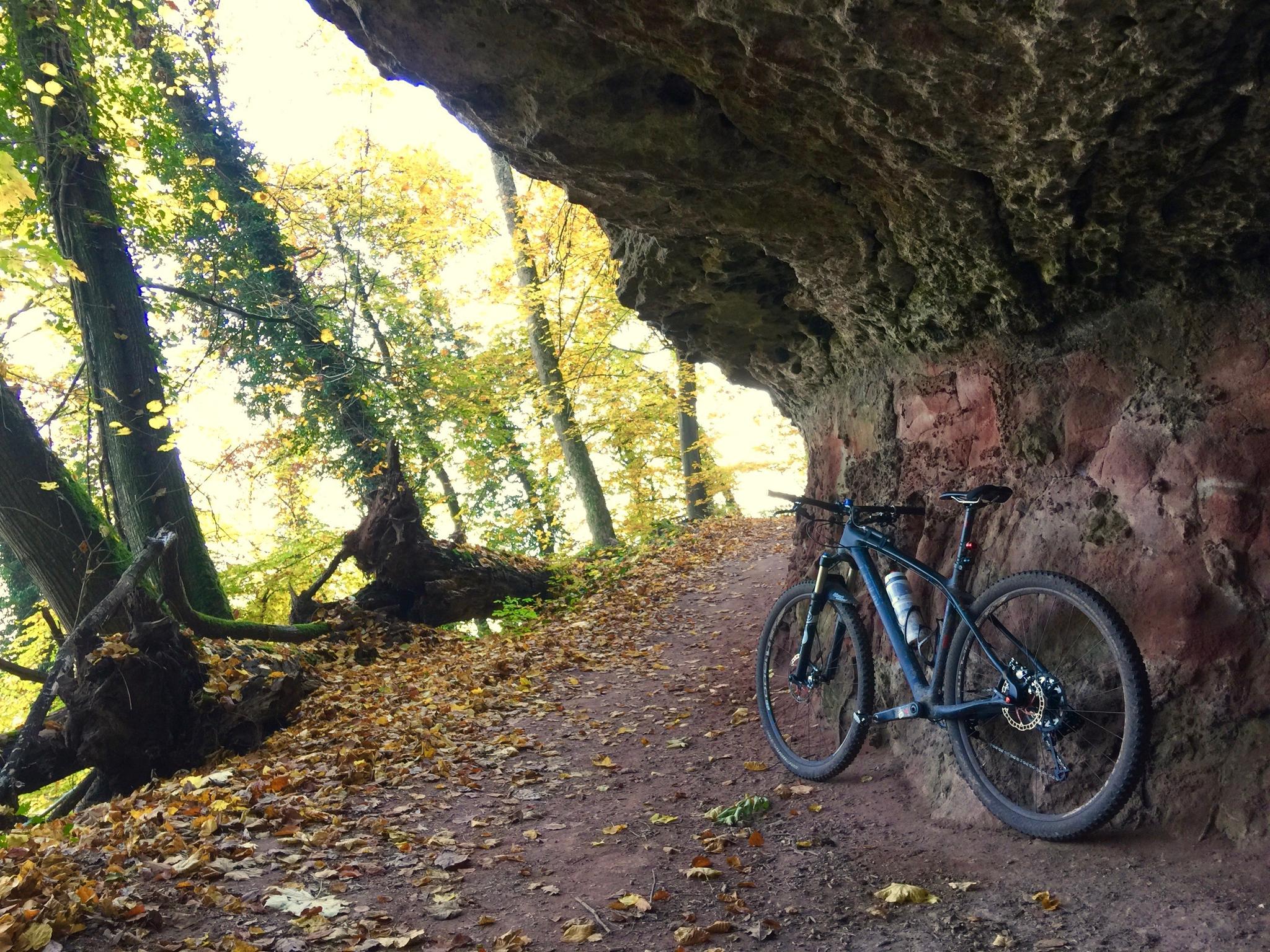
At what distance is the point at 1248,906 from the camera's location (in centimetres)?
254

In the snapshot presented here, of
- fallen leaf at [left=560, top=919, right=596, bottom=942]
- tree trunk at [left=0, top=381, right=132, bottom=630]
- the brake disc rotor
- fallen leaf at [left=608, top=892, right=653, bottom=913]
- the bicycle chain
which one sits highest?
tree trunk at [left=0, top=381, right=132, bottom=630]

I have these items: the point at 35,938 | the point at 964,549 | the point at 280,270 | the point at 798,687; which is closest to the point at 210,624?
the point at 35,938

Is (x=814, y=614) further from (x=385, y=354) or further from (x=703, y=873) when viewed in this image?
(x=385, y=354)

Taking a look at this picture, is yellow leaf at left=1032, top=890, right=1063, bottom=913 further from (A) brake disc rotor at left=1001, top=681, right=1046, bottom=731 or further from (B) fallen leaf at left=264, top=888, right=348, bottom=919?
(B) fallen leaf at left=264, top=888, right=348, bottom=919

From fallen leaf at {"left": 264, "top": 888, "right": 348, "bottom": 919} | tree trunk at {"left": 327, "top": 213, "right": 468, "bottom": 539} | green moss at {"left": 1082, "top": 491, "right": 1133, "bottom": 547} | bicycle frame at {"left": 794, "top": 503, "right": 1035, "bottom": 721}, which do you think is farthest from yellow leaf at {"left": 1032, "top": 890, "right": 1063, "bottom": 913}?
tree trunk at {"left": 327, "top": 213, "right": 468, "bottom": 539}

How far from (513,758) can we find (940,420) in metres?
3.56

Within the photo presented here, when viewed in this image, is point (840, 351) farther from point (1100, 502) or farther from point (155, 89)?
point (155, 89)

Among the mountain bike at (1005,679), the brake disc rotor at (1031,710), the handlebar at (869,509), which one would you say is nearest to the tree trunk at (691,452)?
the handlebar at (869,509)

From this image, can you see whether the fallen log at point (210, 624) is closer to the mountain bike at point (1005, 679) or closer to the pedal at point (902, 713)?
the mountain bike at point (1005, 679)

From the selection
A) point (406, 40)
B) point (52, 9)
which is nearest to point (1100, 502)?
point (406, 40)

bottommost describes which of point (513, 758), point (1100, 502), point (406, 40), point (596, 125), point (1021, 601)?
point (513, 758)

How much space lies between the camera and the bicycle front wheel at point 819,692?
4355 millimetres

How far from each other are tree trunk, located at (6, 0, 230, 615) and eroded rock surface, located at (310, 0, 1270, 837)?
19.9 ft

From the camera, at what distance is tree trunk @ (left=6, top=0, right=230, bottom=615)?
26.6 feet
